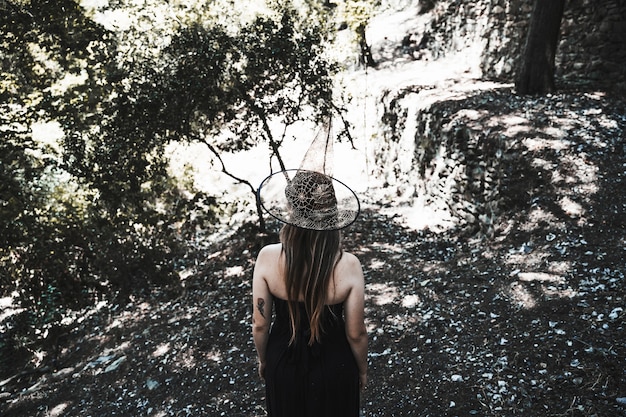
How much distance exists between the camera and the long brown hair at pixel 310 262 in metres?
2.49

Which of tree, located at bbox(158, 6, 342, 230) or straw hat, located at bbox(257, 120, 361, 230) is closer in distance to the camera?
straw hat, located at bbox(257, 120, 361, 230)

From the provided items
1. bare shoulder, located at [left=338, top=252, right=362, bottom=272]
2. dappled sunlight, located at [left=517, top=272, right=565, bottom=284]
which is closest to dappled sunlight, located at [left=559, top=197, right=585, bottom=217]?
dappled sunlight, located at [left=517, top=272, right=565, bottom=284]

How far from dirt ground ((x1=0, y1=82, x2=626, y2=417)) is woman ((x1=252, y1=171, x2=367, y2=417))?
205 cm

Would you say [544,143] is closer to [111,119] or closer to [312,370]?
[312,370]

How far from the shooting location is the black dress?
2684mm

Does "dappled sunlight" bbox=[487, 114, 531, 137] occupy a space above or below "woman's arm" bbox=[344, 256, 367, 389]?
below

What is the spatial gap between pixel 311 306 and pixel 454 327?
362 cm

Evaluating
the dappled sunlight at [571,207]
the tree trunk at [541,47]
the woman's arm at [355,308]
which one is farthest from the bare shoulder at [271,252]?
the tree trunk at [541,47]

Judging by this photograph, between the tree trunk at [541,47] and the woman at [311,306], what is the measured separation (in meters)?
9.05

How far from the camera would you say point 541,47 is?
9.64m

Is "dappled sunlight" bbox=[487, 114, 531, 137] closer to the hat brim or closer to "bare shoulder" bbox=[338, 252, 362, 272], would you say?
the hat brim

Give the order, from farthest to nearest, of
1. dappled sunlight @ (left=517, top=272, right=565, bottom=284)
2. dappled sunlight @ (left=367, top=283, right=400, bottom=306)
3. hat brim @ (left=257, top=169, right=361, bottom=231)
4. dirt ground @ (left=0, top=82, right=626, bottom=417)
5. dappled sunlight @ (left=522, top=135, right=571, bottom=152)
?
dappled sunlight @ (left=522, top=135, right=571, bottom=152) → dappled sunlight @ (left=367, top=283, right=400, bottom=306) → dappled sunlight @ (left=517, top=272, right=565, bottom=284) → dirt ground @ (left=0, top=82, right=626, bottom=417) → hat brim @ (left=257, top=169, right=361, bottom=231)

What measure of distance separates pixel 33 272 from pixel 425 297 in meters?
7.06

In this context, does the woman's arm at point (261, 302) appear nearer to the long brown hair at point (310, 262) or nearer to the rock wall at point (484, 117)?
the long brown hair at point (310, 262)
